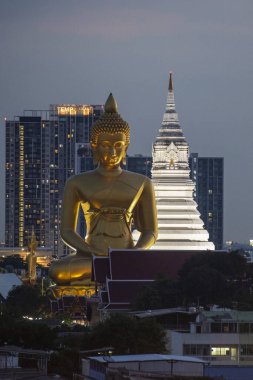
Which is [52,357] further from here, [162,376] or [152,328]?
[162,376]

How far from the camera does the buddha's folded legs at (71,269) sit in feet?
290

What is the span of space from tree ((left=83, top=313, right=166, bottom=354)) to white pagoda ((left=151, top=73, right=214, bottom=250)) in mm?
54013

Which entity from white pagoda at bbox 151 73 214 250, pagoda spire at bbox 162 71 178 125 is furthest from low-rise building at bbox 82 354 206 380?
pagoda spire at bbox 162 71 178 125

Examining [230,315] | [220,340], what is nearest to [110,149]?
[230,315]

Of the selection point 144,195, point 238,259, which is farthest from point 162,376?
point 144,195

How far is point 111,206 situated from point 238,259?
8.39 meters

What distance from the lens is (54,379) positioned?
4891 centimetres

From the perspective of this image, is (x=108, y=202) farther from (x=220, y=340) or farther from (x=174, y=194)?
(x=220, y=340)

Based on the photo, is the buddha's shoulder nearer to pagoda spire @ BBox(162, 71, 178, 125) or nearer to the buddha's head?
the buddha's head

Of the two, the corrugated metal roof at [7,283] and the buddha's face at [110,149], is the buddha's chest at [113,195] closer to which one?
the buddha's face at [110,149]

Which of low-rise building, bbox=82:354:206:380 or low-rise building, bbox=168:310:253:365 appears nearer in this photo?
low-rise building, bbox=82:354:206:380

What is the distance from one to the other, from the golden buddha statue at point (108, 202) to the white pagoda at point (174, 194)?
25675 mm

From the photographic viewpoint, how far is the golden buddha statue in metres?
87.1

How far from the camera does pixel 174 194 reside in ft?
390
